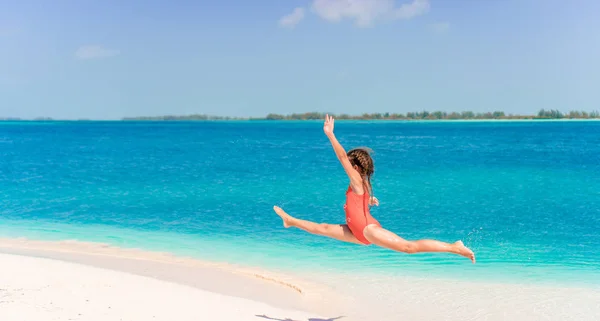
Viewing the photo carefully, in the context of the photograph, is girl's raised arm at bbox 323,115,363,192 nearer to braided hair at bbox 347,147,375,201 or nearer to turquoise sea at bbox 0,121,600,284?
braided hair at bbox 347,147,375,201

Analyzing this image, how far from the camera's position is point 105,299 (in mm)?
7090

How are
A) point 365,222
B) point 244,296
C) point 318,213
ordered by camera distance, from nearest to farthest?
point 365,222, point 244,296, point 318,213

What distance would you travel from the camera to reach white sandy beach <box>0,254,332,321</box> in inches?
255

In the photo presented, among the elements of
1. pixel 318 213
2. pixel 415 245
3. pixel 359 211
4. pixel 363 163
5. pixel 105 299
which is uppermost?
pixel 363 163

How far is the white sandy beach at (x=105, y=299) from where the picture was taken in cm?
647

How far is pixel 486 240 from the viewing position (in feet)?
42.0

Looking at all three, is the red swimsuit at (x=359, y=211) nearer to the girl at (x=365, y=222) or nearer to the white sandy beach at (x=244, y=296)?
the girl at (x=365, y=222)

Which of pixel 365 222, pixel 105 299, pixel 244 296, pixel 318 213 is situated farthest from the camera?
pixel 318 213

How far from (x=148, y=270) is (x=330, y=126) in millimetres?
5784

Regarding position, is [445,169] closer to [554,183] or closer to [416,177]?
[416,177]

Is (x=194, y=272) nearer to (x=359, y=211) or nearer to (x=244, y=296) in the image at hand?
(x=244, y=296)

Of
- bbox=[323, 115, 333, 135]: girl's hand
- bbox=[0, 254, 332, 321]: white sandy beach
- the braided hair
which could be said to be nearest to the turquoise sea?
bbox=[0, 254, 332, 321]: white sandy beach

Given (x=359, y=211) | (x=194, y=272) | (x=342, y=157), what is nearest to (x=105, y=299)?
(x=194, y=272)

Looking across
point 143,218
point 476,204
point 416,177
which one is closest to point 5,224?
point 143,218
